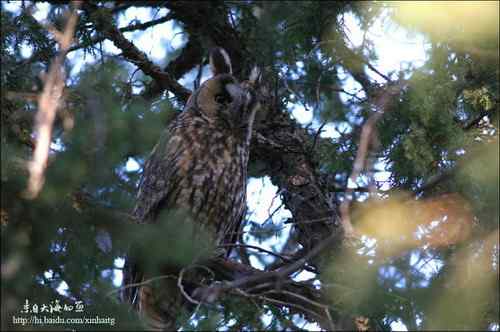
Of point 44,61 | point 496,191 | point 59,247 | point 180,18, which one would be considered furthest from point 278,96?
point 59,247

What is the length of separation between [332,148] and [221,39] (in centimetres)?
126

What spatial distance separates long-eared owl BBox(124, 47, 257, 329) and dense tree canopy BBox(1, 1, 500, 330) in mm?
272

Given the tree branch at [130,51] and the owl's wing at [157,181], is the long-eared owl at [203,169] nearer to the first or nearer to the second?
the owl's wing at [157,181]

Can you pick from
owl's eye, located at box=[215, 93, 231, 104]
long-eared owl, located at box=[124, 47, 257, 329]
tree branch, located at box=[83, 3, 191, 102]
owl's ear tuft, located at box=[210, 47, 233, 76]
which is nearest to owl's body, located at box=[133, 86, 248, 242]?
long-eared owl, located at box=[124, 47, 257, 329]

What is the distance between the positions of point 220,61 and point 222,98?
55 cm

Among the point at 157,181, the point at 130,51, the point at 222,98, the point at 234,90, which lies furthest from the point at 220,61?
the point at 157,181

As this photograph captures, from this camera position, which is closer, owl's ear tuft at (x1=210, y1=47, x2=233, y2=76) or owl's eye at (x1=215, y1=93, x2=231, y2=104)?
owl's eye at (x1=215, y1=93, x2=231, y2=104)

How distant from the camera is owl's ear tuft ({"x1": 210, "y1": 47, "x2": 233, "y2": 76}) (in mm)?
5012

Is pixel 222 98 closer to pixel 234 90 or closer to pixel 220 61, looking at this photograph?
pixel 234 90

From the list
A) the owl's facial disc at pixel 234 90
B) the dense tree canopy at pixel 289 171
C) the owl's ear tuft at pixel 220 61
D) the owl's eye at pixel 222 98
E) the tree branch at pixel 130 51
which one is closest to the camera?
the dense tree canopy at pixel 289 171

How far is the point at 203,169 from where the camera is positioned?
4.25 meters

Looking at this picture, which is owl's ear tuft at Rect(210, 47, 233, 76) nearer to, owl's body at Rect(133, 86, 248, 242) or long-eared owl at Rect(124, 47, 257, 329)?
long-eared owl at Rect(124, 47, 257, 329)

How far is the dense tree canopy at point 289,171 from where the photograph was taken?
97.4 inches

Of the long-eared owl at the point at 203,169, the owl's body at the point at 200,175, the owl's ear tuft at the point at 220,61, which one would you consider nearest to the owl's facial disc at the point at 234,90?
the long-eared owl at the point at 203,169
